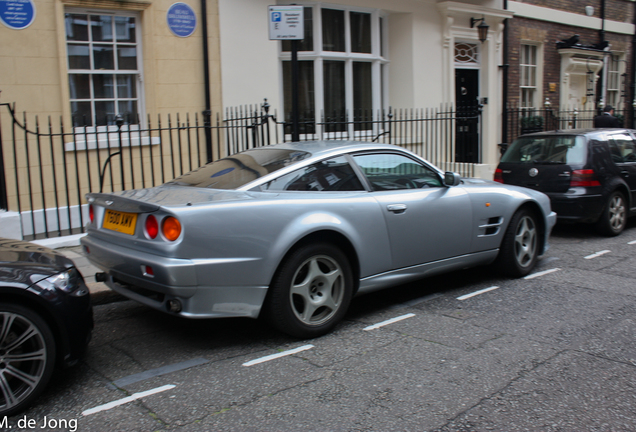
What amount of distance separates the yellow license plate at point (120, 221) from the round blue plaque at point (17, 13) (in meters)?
4.82

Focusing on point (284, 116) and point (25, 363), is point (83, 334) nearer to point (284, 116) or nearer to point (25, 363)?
point (25, 363)

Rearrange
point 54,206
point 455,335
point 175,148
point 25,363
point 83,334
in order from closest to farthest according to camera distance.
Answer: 1. point 25,363
2. point 83,334
3. point 455,335
4. point 54,206
5. point 175,148

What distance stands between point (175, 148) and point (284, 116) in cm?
249

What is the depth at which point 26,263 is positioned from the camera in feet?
11.3

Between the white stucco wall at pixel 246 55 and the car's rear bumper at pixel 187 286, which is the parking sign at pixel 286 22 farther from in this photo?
the car's rear bumper at pixel 187 286

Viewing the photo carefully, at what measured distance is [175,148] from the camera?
9.34m

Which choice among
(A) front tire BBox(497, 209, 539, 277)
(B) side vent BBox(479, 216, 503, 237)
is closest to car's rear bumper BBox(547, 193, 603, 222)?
(A) front tire BBox(497, 209, 539, 277)

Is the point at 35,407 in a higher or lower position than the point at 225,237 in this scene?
lower

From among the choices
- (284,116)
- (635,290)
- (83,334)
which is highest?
(284,116)

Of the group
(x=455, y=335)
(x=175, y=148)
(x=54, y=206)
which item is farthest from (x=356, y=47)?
(x=455, y=335)

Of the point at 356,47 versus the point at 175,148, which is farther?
the point at 356,47

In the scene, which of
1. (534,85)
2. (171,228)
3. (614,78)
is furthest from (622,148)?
(614,78)

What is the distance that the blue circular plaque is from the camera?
9.09 meters

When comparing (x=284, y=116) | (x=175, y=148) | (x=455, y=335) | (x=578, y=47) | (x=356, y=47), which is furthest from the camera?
(x=578, y=47)
